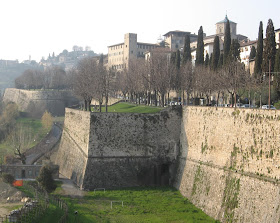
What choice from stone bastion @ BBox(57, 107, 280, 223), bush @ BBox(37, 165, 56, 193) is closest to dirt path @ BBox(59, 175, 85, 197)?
stone bastion @ BBox(57, 107, 280, 223)

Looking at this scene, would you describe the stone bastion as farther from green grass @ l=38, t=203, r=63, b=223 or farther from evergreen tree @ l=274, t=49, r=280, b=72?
evergreen tree @ l=274, t=49, r=280, b=72

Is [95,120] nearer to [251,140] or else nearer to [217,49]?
[251,140]

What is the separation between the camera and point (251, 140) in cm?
3281

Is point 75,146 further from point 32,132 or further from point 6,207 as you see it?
point 32,132

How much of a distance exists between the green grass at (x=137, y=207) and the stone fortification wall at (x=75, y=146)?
17.9 feet

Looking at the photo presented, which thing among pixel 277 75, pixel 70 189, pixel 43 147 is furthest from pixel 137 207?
pixel 43 147

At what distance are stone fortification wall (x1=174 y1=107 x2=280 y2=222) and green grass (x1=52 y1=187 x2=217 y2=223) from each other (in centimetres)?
128

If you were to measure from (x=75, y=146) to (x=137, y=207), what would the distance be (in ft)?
59.2

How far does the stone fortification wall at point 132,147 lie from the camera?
4638 centimetres

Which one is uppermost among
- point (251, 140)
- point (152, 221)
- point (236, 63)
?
point (236, 63)

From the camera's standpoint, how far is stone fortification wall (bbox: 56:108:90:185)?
48.4m

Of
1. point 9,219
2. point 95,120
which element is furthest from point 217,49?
point 9,219

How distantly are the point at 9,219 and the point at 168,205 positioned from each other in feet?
47.3

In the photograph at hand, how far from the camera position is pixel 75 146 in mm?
54500
